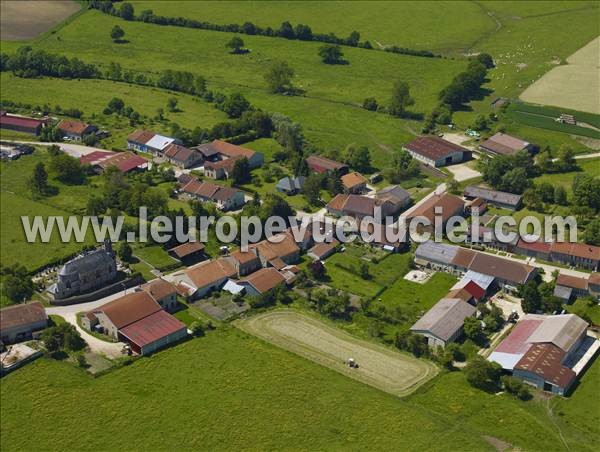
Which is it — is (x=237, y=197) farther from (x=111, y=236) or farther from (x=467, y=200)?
(x=467, y=200)

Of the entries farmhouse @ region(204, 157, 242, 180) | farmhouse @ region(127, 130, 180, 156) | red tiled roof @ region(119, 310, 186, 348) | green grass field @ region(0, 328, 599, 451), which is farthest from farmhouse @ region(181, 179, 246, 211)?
green grass field @ region(0, 328, 599, 451)

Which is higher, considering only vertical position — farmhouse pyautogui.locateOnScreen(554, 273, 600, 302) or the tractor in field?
farmhouse pyautogui.locateOnScreen(554, 273, 600, 302)

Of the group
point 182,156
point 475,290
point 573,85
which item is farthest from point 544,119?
point 182,156

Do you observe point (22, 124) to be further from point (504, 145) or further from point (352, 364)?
point (352, 364)

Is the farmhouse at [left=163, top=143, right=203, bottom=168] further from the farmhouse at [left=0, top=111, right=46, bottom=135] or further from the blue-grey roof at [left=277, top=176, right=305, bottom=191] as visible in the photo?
the farmhouse at [left=0, top=111, right=46, bottom=135]

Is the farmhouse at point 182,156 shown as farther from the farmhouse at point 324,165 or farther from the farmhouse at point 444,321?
the farmhouse at point 444,321

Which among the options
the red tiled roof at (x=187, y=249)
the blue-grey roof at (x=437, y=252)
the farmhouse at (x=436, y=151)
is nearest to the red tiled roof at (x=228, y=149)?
the farmhouse at (x=436, y=151)
